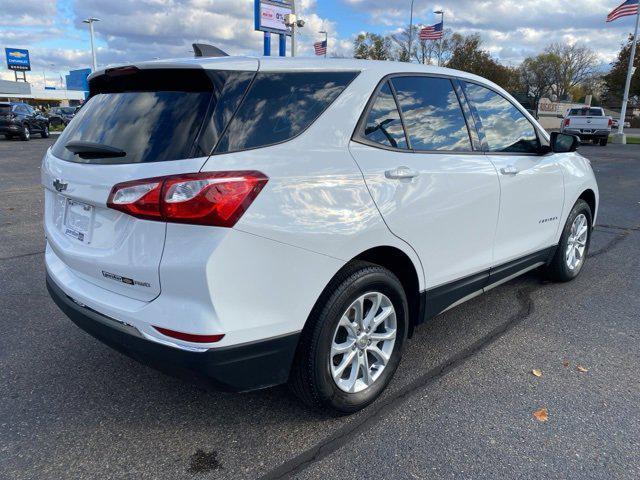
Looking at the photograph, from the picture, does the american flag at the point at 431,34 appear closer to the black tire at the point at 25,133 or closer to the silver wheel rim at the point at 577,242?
the black tire at the point at 25,133

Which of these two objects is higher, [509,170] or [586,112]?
[586,112]

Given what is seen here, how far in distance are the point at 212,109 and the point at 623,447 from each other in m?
2.50

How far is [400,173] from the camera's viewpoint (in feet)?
8.73

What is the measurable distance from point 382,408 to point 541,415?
85 cm

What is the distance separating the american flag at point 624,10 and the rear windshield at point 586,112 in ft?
14.4

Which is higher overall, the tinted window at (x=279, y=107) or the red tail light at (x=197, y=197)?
the tinted window at (x=279, y=107)

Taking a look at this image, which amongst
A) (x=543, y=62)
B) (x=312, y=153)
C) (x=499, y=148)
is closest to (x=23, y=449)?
(x=312, y=153)

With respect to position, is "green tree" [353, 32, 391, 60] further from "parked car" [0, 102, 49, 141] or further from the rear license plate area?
the rear license plate area

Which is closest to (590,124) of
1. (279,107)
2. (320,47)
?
(320,47)

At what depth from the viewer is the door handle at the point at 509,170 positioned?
3.46 m

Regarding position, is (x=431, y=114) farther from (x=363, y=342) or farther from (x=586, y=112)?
(x=586, y=112)

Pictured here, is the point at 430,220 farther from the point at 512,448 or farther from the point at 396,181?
the point at 512,448

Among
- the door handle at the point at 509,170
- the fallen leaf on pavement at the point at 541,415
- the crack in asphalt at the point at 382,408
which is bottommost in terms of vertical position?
the crack in asphalt at the point at 382,408

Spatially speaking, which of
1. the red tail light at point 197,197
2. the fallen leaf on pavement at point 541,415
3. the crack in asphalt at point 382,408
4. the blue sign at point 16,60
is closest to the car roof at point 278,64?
the red tail light at point 197,197
